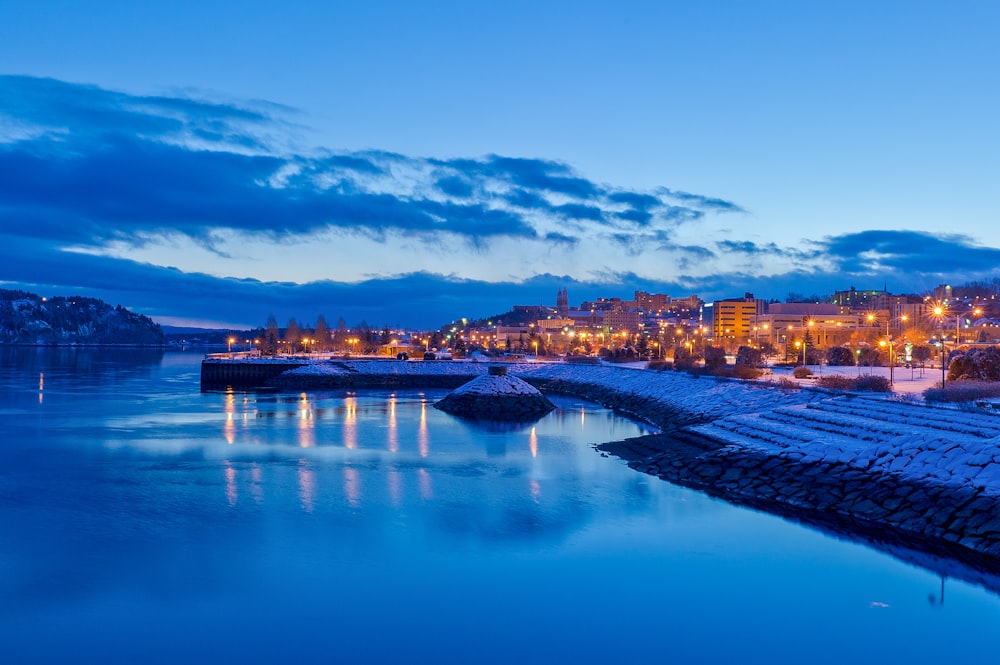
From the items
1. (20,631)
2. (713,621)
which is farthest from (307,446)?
(713,621)

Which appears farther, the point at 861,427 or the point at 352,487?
the point at 861,427

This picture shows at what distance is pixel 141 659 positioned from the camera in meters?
10.6

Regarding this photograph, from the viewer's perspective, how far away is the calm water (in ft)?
37.3

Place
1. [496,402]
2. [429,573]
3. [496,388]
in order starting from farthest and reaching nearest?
[496,388], [496,402], [429,573]

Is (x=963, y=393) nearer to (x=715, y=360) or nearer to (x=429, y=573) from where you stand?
(x=429, y=573)

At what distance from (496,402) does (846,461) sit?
2799 cm

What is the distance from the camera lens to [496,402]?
4734 cm

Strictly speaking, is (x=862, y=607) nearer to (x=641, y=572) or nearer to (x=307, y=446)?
(x=641, y=572)

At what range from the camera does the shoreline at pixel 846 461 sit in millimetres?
17062

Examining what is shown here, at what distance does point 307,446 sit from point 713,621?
2200 centimetres

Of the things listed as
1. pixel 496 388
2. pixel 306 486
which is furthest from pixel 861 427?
pixel 496 388

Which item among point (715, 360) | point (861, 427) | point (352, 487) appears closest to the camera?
point (352, 487)

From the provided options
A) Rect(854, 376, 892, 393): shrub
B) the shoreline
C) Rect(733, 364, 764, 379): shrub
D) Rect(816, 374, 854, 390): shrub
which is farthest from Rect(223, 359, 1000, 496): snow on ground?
Rect(733, 364, 764, 379): shrub

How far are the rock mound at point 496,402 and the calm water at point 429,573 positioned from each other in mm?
18672
